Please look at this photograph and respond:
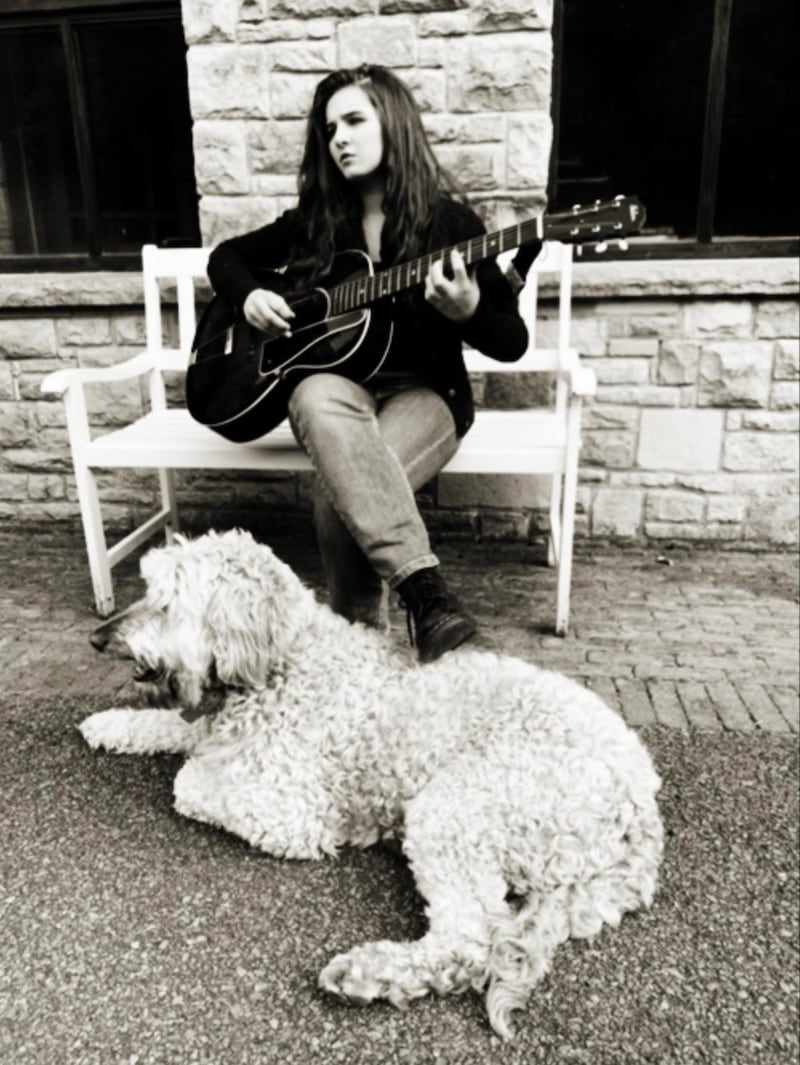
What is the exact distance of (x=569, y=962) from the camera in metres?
1.90

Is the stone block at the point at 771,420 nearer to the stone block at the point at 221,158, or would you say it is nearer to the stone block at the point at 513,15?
the stone block at the point at 513,15

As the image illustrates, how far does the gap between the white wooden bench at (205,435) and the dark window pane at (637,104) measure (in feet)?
2.07

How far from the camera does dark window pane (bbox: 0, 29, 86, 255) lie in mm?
4406

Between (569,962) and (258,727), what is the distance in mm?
892

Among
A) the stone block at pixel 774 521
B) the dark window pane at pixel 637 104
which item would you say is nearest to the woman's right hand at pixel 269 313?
the dark window pane at pixel 637 104

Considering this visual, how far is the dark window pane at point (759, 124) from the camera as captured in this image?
3973 millimetres

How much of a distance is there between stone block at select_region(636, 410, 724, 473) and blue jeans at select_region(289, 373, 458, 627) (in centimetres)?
152

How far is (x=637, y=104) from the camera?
13.5 ft

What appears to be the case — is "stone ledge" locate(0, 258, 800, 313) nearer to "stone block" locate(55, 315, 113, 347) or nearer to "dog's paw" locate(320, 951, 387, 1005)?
"stone block" locate(55, 315, 113, 347)

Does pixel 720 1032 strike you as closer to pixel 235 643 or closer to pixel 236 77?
pixel 235 643

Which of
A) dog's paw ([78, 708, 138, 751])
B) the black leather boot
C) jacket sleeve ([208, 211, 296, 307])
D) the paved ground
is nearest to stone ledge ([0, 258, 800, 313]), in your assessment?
jacket sleeve ([208, 211, 296, 307])

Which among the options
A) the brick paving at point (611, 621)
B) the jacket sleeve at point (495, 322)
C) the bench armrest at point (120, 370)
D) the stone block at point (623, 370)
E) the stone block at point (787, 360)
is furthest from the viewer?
the stone block at point (623, 370)

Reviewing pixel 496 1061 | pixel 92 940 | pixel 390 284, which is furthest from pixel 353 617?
pixel 496 1061

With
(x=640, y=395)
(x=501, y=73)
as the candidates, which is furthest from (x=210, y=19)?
(x=640, y=395)
